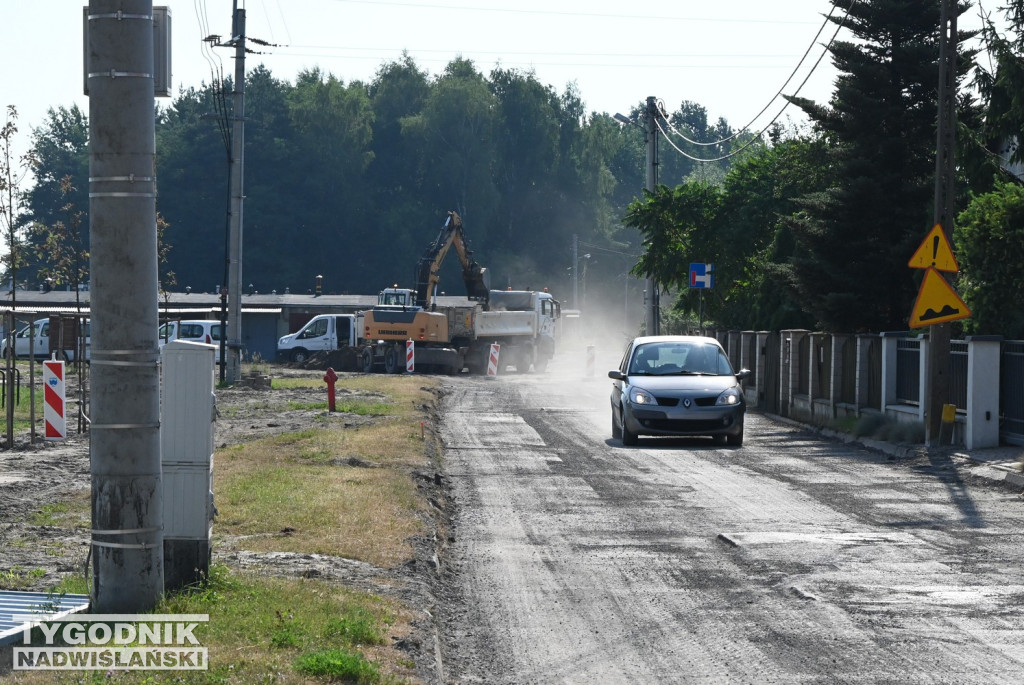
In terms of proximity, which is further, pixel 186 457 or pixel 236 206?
pixel 236 206

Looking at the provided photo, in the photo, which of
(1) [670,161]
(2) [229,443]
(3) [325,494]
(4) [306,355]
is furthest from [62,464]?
(1) [670,161]

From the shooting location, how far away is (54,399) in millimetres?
18328

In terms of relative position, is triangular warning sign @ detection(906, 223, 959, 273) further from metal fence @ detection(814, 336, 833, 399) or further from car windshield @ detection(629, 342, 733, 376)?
metal fence @ detection(814, 336, 833, 399)

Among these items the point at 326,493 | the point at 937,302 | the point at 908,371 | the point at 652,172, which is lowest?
the point at 326,493

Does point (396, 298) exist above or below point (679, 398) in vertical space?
above

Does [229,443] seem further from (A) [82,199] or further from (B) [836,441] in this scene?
(A) [82,199]

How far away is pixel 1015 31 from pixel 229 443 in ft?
49.6

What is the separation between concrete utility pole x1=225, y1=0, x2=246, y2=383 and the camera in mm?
35219

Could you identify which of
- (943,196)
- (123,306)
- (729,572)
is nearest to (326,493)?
(729,572)

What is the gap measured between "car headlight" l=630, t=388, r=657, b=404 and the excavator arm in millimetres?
31217

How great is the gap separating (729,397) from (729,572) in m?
10.4

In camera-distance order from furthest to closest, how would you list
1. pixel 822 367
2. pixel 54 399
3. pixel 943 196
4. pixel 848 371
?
pixel 822 367 → pixel 848 371 → pixel 943 196 → pixel 54 399

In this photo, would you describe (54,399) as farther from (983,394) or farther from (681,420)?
(983,394)

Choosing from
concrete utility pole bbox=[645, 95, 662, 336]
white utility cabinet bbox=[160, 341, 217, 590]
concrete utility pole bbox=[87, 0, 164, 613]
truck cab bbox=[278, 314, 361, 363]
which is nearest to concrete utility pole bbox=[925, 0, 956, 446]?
white utility cabinet bbox=[160, 341, 217, 590]
